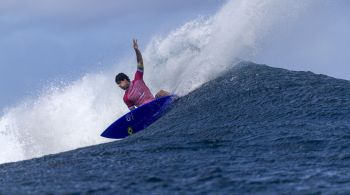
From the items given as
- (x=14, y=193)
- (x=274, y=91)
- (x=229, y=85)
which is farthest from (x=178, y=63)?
(x=14, y=193)

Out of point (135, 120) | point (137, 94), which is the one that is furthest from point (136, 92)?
point (135, 120)

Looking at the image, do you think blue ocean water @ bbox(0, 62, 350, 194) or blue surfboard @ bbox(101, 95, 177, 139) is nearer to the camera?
blue ocean water @ bbox(0, 62, 350, 194)

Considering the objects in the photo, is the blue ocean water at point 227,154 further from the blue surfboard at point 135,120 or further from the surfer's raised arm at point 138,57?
the surfer's raised arm at point 138,57

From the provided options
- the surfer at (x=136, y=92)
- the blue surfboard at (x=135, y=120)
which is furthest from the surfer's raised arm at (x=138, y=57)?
the blue surfboard at (x=135, y=120)

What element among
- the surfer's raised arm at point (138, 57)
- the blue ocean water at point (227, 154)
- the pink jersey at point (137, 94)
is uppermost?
the surfer's raised arm at point (138, 57)

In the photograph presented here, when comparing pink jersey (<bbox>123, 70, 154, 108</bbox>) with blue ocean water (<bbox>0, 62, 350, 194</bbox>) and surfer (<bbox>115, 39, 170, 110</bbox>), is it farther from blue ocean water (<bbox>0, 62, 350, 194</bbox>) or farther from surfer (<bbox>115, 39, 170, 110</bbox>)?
blue ocean water (<bbox>0, 62, 350, 194</bbox>)

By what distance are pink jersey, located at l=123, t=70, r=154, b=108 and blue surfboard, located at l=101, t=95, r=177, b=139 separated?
1.14 ft

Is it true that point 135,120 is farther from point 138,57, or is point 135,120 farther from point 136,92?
point 138,57

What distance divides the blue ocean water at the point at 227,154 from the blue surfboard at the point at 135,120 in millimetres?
503

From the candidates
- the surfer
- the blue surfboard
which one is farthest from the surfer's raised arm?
the blue surfboard

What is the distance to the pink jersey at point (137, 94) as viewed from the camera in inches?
669

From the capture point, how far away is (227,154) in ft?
32.9

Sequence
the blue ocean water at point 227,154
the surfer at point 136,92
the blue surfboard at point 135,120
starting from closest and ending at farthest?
the blue ocean water at point 227,154 → the blue surfboard at point 135,120 → the surfer at point 136,92

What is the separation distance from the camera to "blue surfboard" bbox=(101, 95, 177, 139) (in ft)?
54.5
